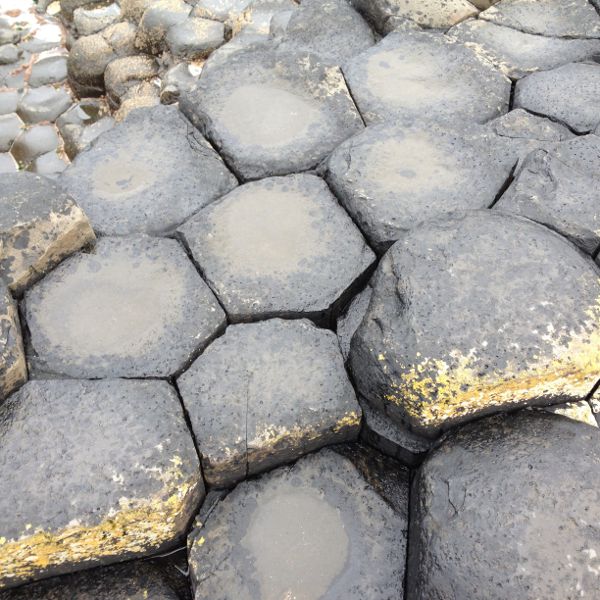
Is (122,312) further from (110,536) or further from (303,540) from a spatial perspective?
(303,540)

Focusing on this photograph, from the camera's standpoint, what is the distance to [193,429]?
1285 mm

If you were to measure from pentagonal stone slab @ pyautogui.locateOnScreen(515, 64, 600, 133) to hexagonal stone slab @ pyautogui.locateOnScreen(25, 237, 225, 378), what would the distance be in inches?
46.9

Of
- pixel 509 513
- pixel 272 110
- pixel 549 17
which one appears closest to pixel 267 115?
pixel 272 110

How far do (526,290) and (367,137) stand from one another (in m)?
0.72

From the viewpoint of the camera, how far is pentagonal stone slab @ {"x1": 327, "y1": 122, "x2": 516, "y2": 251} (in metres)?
1.58

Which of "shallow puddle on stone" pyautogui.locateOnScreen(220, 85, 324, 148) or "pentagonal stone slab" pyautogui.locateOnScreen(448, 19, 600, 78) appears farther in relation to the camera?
"pentagonal stone slab" pyautogui.locateOnScreen(448, 19, 600, 78)

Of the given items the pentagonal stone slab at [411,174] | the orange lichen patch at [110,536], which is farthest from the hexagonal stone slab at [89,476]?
the pentagonal stone slab at [411,174]

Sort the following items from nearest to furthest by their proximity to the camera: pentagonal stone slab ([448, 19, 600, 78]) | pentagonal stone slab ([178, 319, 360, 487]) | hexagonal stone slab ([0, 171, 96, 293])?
pentagonal stone slab ([178, 319, 360, 487]) < hexagonal stone slab ([0, 171, 96, 293]) < pentagonal stone slab ([448, 19, 600, 78])

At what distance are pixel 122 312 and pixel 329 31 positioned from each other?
1.40 m

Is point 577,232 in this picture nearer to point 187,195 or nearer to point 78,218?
point 187,195

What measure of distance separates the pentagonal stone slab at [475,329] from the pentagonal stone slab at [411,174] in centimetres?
21

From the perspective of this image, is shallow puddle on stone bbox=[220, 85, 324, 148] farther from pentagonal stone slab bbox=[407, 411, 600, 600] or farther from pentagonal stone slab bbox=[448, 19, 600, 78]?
pentagonal stone slab bbox=[407, 411, 600, 600]

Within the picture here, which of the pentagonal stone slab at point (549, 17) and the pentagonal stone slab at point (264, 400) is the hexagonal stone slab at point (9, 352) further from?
the pentagonal stone slab at point (549, 17)

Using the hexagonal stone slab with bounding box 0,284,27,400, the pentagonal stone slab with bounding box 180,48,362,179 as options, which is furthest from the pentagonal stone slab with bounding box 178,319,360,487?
the pentagonal stone slab with bounding box 180,48,362,179
